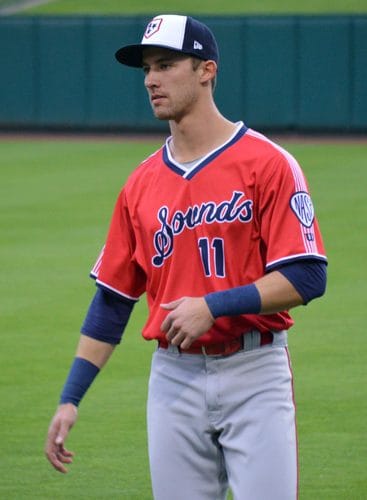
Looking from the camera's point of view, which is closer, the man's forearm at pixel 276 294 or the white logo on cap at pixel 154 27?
the man's forearm at pixel 276 294

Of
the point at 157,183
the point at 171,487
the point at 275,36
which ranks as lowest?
the point at 275,36

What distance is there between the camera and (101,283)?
4332mm

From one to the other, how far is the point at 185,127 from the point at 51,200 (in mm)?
14745

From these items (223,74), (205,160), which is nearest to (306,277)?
(205,160)

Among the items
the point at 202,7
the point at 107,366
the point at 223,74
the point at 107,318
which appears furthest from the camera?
the point at 202,7

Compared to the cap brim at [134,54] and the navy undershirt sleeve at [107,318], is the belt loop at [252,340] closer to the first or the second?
the navy undershirt sleeve at [107,318]

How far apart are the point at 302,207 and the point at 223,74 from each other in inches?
992

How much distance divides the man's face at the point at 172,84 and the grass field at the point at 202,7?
112 ft

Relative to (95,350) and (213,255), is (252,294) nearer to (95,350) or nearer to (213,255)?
(213,255)

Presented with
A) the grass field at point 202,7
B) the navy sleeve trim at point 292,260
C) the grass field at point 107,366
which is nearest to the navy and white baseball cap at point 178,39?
the navy sleeve trim at point 292,260

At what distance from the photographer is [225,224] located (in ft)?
13.2

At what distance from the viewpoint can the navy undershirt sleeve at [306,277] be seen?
3.91 meters

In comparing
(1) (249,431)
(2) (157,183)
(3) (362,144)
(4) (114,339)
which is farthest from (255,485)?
(3) (362,144)

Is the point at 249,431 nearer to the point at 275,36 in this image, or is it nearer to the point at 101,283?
the point at 101,283
